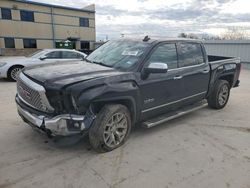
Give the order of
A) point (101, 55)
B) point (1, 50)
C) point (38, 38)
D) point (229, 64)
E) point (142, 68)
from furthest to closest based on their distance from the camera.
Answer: point (38, 38) < point (1, 50) < point (229, 64) < point (101, 55) < point (142, 68)

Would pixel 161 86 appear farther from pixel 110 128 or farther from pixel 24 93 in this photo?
pixel 24 93

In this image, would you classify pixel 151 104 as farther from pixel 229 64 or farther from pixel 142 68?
pixel 229 64

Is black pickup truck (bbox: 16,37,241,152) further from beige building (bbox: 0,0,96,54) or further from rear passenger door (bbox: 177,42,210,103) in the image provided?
beige building (bbox: 0,0,96,54)

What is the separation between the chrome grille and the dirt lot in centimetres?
61

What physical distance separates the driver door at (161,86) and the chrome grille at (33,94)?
60.0 inches

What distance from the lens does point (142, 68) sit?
12.6 feet

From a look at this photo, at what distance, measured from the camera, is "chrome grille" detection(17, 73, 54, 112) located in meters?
3.13

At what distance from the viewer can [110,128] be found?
11.7 feet

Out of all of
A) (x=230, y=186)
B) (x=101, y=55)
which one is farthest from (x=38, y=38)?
(x=230, y=186)

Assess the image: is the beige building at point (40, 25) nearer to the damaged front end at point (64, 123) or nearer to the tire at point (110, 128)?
the tire at point (110, 128)

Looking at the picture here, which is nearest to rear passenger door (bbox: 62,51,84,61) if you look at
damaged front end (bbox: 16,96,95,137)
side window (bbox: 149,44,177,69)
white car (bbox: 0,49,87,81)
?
white car (bbox: 0,49,87,81)

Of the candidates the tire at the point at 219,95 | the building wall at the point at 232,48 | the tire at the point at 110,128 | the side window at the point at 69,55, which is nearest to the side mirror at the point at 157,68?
the tire at the point at 110,128

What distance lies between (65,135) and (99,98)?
0.68m

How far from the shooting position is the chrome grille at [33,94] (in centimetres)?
313
